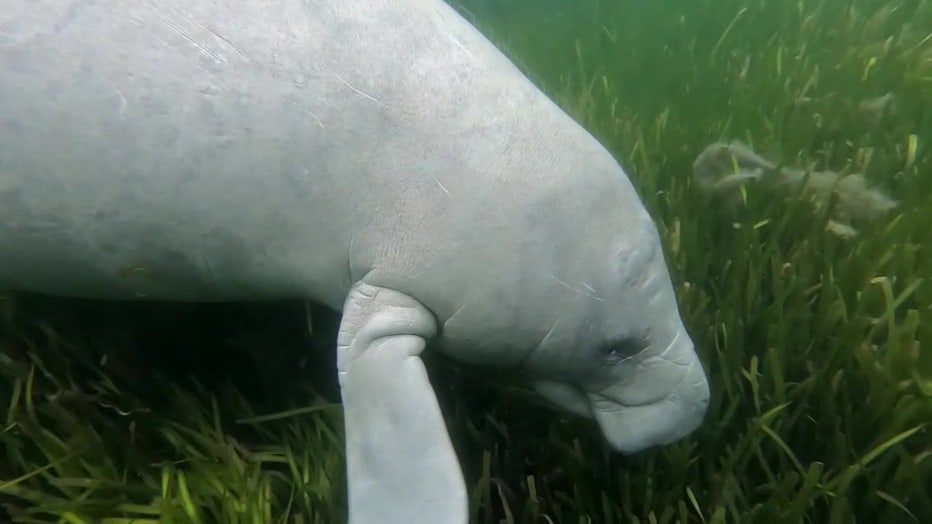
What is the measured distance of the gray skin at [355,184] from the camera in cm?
162

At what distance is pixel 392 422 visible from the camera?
161 centimetres

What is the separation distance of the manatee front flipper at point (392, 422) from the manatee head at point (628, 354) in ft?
1.12

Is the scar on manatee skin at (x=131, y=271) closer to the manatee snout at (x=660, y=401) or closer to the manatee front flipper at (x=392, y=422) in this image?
the manatee front flipper at (x=392, y=422)

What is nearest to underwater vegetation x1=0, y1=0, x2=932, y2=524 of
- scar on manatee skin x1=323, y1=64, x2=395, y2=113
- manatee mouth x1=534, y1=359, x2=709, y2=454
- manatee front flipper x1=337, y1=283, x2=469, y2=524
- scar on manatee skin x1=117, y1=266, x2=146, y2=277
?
manatee mouth x1=534, y1=359, x2=709, y2=454

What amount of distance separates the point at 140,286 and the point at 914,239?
8.93ft

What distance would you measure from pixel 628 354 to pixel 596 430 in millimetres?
334

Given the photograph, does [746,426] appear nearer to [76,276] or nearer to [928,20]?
[76,276]

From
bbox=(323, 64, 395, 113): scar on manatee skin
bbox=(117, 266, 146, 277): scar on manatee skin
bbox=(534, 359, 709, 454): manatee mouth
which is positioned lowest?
bbox=(534, 359, 709, 454): manatee mouth

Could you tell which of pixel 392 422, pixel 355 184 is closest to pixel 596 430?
pixel 392 422

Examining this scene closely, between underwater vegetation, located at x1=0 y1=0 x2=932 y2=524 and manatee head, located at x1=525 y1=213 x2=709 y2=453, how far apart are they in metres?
0.15

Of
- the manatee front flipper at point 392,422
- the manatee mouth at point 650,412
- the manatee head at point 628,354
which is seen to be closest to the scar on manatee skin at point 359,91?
the manatee front flipper at point 392,422

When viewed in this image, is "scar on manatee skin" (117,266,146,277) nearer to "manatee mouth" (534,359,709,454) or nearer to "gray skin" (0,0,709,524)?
"gray skin" (0,0,709,524)

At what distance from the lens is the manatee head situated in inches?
69.3

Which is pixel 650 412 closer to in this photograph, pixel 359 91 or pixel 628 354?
pixel 628 354
